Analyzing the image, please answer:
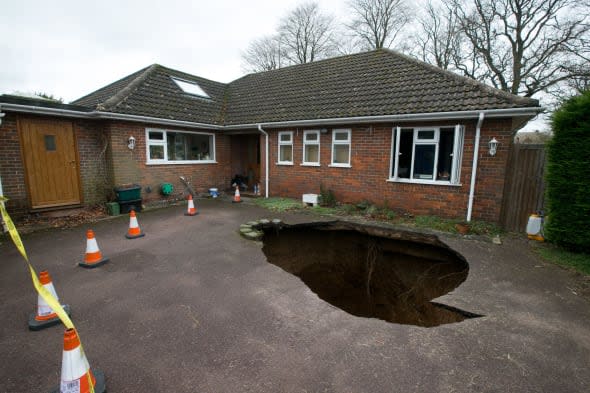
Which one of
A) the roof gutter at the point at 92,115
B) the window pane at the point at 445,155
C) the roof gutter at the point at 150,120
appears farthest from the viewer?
the roof gutter at the point at 150,120

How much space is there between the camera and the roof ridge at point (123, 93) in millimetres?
8076

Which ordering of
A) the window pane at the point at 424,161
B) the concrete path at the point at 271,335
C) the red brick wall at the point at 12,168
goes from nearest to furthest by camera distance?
the concrete path at the point at 271,335, the red brick wall at the point at 12,168, the window pane at the point at 424,161

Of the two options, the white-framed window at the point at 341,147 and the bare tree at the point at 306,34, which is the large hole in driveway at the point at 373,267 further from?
the bare tree at the point at 306,34

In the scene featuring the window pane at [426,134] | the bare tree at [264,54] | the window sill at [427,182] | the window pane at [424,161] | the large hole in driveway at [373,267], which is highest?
the bare tree at [264,54]

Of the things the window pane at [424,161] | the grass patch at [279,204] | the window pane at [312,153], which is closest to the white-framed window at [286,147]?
the window pane at [312,153]

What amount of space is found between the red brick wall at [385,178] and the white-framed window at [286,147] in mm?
195

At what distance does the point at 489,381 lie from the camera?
226 centimetres

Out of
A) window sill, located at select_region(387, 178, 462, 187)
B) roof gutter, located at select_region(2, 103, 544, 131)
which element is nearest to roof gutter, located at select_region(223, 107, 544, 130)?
roof gutter, located at select_region(2, 103, 544, 131)

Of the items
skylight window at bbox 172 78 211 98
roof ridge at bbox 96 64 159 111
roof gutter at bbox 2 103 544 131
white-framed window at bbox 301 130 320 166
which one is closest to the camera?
roof gutter at bbox 2 103 544 131

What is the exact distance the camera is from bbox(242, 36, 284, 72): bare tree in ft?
76.1

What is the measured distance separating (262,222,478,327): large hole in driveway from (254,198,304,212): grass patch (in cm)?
174

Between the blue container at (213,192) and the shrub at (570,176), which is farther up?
the shrub at (570,176)

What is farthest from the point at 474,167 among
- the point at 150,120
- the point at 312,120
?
the point at 150,120

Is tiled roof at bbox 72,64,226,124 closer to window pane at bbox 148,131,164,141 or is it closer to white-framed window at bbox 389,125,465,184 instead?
window pane at bbox 148,131,164,141
